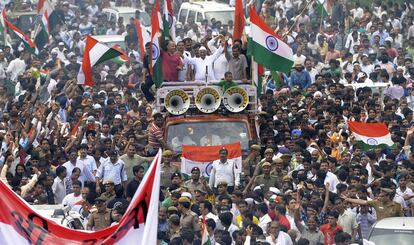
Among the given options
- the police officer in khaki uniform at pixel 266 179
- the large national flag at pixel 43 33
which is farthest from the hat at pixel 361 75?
the police officer in khaki uniform at pixel 266 179

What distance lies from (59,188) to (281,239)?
16.0ft

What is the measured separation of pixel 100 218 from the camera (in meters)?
19.9

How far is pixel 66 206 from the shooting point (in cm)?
1983

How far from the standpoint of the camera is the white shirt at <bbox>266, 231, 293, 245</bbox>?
1919cm

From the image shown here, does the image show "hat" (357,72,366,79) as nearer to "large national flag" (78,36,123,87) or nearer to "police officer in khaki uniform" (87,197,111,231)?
"large national flag" (78,36,123,87)

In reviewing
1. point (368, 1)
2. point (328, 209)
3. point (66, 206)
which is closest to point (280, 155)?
point (328, 209)

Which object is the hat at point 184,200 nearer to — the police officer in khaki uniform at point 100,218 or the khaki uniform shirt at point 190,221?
the khaki uniform shirt at point 190,221

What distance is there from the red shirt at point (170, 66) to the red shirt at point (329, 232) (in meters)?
6.45

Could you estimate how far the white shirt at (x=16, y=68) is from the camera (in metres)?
35.4

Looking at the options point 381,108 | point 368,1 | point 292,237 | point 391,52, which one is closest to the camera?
point 292,237

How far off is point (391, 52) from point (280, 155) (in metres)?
12.1

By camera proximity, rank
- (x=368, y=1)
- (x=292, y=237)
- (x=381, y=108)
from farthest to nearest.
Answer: (x=368, y=1) < (x=381, y=108) < (x=292, y=237)

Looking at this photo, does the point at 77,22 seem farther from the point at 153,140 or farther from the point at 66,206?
the point at 66,206

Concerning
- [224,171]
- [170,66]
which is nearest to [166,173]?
[224,171]
